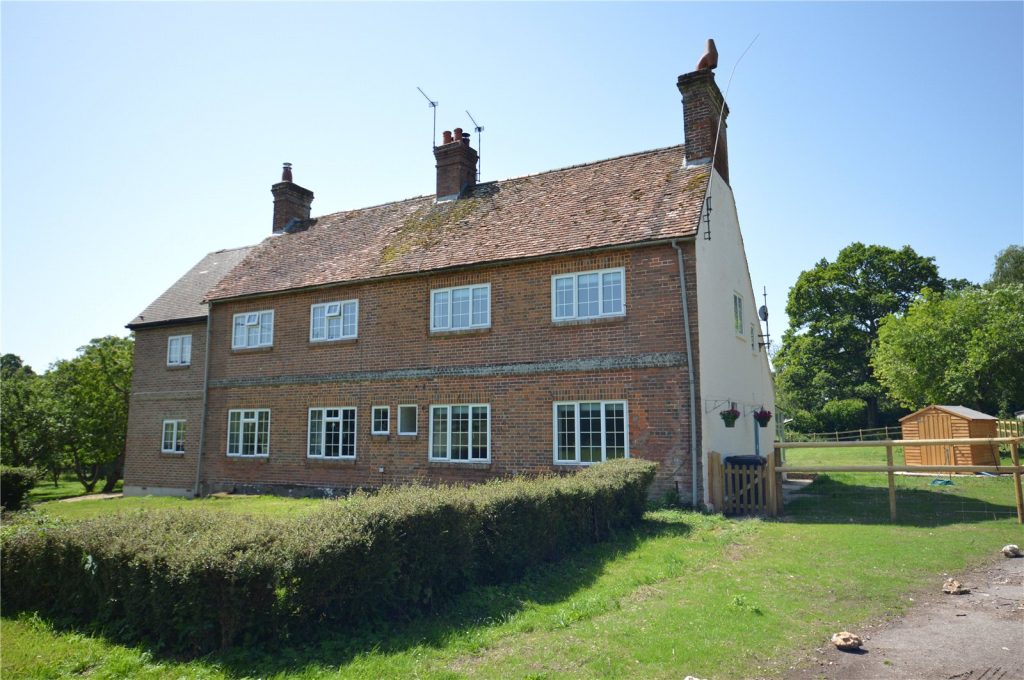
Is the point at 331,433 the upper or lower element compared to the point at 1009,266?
lower

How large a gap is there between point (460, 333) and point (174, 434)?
13.0 meters

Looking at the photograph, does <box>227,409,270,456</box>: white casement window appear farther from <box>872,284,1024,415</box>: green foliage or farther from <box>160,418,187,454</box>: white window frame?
<box>872,284,1024,415</box>: green foliage

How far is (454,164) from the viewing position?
22.3 m

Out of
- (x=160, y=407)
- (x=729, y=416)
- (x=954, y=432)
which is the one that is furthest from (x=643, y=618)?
(x=160, y=407)

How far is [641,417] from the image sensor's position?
15.0 metres

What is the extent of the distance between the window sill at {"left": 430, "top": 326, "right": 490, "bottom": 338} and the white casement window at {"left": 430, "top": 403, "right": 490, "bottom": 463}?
1891 millimetres

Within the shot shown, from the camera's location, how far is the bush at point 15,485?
15867 millimetres

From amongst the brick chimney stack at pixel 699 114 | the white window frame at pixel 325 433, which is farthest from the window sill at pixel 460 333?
the brick chimney stack at pixel 699 114

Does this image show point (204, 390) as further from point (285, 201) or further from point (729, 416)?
point (729, 416)

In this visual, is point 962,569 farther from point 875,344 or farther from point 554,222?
point 875,344

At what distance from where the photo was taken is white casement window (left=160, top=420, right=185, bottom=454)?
23734 mm

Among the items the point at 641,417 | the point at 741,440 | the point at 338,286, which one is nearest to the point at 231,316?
the point at 338,286

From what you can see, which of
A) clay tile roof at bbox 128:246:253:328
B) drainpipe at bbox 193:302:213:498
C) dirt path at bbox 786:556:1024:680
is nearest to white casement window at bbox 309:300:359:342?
drainpipe at bbox 193:302:213:498

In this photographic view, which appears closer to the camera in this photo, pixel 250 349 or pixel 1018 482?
pixel 1018 482
